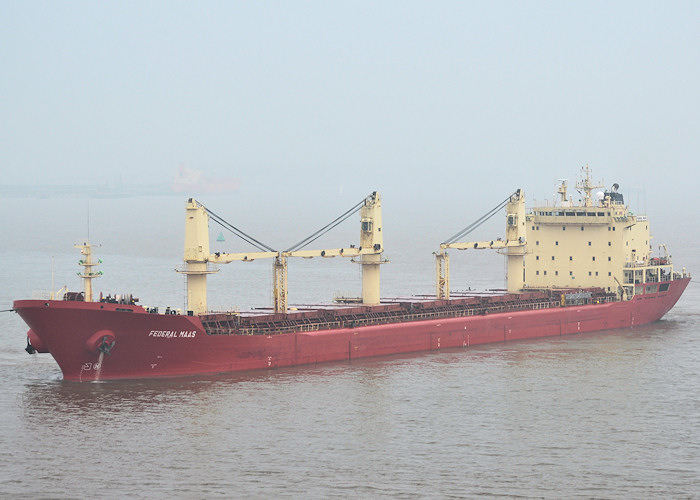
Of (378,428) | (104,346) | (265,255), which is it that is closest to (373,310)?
(265,255)

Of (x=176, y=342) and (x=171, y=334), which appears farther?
(x=176, y=342)

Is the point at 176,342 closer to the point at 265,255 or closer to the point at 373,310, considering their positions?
the point at 265,255

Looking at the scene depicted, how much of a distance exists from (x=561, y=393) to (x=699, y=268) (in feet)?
162

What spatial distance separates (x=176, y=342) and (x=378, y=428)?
8.80m

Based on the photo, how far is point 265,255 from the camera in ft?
127

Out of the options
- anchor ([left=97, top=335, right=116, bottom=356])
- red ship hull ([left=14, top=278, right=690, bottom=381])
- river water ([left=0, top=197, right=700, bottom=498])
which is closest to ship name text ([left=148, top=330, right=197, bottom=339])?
red ship hull ([left=14, top=278, right=690, bottom=381])

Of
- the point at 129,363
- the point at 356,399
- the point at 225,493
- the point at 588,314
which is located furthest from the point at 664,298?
the point at 225,493

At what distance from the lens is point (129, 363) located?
112ft

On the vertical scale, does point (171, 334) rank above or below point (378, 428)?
above

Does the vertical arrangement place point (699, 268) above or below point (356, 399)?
above

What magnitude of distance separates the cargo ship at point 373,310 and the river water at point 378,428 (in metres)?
0.96

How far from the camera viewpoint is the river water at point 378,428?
24266 mm

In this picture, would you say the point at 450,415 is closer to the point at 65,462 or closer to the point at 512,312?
the point at 65,462

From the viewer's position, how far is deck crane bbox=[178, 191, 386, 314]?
37.1 meters
